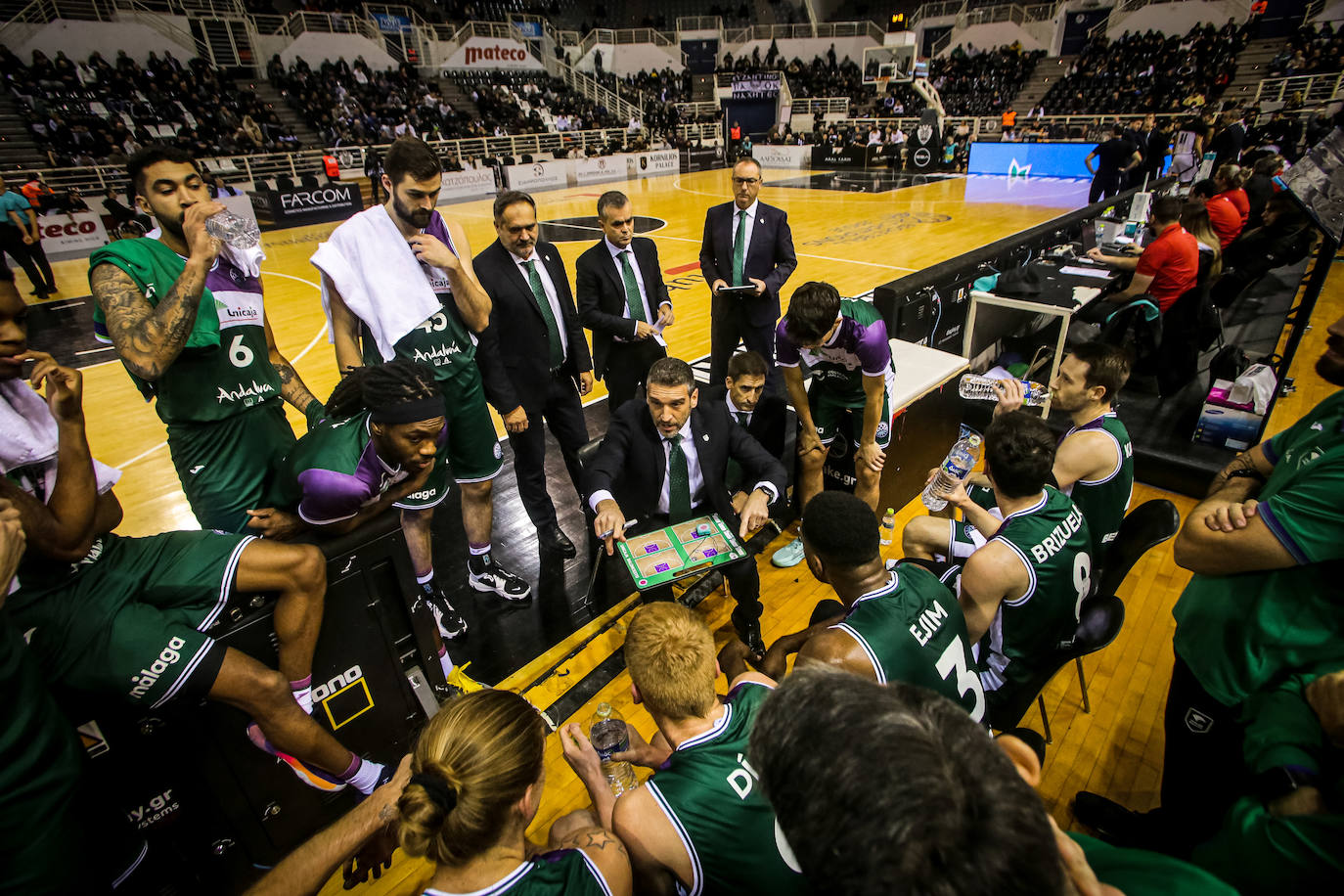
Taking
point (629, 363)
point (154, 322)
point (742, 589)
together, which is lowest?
point (742, 589)

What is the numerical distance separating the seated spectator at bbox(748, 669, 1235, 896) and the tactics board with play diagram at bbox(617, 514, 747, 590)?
1602mm

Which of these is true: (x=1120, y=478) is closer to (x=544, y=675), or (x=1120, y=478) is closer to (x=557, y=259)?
(x=544, y=675)

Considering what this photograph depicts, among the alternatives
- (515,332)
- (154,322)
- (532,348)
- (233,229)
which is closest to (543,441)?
(532,348)

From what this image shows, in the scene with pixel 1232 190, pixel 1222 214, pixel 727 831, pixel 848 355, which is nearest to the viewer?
pixel 727 831

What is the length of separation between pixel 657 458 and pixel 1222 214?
747 cm

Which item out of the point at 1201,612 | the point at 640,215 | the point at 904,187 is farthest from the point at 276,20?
the point at 1201,612

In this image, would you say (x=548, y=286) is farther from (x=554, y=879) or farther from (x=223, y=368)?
(x=554, y=879)

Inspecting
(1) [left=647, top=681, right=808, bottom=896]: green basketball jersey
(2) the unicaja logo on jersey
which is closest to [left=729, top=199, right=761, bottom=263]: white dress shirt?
(1) [left=647, top=681, right=808, bottom=896]: green basketball jersey

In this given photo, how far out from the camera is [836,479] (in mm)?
4172

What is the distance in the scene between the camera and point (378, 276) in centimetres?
277

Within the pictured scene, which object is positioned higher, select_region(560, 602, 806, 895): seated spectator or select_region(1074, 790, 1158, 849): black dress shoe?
select_region(560, 602, 806, 895): seated spectator

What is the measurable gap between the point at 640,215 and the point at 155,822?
574 inches

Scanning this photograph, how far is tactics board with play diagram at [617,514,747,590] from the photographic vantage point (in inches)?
103

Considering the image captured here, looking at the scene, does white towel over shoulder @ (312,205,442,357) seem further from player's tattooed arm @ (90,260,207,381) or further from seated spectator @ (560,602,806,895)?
seated spectator @ (560,602,806,895)
